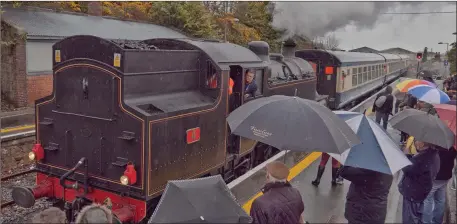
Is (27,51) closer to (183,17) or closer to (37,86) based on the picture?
(37,86)

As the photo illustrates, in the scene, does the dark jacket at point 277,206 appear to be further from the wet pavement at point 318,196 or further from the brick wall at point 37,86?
the brick wall at point 37,86

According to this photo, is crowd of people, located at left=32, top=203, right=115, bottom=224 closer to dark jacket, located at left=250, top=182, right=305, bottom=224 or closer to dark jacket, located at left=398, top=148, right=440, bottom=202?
dark jacket, located at left=250, top=182, right=305, bottom=224

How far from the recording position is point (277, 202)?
3.44m

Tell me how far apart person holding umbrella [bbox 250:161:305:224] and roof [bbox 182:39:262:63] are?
10.9 ft

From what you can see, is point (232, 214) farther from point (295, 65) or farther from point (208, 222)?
point (295, 65)

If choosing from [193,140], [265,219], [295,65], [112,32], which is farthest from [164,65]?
[112,32]

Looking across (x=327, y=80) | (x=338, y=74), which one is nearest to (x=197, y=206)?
(x=338, y=74)

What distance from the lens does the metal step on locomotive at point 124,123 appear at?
5105 mm

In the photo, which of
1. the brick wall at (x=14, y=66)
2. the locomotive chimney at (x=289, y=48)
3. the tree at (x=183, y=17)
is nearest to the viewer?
the locomotive chimney at (x=289, y=48)

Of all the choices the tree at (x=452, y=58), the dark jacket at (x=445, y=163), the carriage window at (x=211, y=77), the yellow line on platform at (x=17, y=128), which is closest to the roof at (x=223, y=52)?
the carriage window at (x=211, y=77)

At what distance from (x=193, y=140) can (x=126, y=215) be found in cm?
145

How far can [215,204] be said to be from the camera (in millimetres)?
2773

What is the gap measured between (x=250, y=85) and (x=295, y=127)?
3.29m

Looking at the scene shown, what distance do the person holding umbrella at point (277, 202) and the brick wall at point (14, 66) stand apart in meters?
14.0
